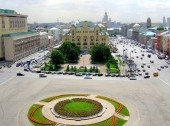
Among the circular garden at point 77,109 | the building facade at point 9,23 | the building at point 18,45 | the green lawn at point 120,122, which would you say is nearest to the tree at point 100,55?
the building at point 18,45

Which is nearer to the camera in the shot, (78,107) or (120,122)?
(120,122)

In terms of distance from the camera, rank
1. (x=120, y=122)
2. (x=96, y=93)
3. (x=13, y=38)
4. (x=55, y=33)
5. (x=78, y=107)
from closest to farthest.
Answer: (x=120, y=122) < (x=78, y=107) < (x=96, y=93) < (x=13, y=38) < (x=55, y=33)

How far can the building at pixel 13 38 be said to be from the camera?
91.1 meters

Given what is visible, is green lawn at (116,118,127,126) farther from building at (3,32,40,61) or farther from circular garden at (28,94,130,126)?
building at (3,32,40,61)

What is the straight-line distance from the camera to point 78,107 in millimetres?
43469

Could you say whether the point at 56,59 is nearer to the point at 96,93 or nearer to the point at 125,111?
the point at 96,93

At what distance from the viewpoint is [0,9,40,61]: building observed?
9106cm

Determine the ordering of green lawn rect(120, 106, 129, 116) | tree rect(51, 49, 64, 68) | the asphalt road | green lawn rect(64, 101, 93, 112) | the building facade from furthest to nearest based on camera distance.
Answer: the building facade → tree rect(51, 49, 64, 68) → green lawn rect(64, 101, 93, 112) → green lawn rect(120, 106, 129, 116) → the asphalt road

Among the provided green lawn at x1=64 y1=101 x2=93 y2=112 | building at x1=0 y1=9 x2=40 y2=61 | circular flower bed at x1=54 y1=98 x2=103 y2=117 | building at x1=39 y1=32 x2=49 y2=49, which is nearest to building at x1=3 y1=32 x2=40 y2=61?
building at x1=0 y1=9 x2=40 y2=61

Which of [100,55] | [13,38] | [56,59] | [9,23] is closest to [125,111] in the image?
[56,59]

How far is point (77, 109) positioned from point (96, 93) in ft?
35.7

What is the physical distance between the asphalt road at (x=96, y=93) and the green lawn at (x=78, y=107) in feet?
20.3

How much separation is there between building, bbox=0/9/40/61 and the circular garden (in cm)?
4683

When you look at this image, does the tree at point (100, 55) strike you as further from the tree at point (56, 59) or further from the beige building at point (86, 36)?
the beige building at point (86, 36)
